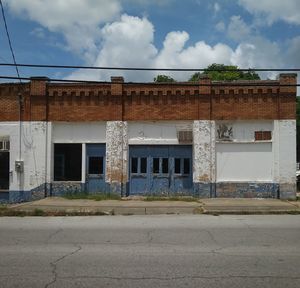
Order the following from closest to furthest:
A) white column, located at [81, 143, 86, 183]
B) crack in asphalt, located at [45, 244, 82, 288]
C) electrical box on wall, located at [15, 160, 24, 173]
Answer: crack in asphalt, located at [45, 244, 82, 288], electrical box on wall, located at [15, 160, 24, 173], white column, located at [81, 143, 86, 183]

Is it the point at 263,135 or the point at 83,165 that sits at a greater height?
the point at 263,135

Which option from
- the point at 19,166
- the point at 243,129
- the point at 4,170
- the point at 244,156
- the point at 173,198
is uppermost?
the point at 243,129

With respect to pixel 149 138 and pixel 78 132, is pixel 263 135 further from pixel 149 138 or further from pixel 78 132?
pixel 78 132

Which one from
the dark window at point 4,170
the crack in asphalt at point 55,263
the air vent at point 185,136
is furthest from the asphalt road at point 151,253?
the dark window at point 4,170

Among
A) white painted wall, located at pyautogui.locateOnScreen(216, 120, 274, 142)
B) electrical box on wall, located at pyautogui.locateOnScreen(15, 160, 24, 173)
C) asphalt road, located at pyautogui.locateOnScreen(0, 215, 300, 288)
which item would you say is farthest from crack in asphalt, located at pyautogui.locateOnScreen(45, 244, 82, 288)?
white painted wall, located at pyautogui.locateOnScreen(216, 120, 274, 142)

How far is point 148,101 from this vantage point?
73.6 ft

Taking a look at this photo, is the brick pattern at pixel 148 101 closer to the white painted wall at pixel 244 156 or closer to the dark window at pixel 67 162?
the white painted wall at pixel 244 156

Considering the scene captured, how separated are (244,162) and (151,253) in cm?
1368

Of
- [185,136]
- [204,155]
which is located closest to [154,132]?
[185,136]

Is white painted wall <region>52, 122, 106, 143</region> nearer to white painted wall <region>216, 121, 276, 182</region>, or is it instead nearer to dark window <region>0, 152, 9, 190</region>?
dark window <region>0, 152, 9, 190</region>

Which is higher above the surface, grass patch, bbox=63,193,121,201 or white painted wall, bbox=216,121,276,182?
white painted wall, bbox=216,121,276,182

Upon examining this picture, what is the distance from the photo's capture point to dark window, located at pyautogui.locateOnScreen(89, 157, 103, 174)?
74.7ft

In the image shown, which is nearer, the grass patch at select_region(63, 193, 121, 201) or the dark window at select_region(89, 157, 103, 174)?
the grass patch at select_region(63, 193, 121, 201)

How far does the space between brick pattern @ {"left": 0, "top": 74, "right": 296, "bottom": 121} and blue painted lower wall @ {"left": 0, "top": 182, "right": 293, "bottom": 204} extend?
10.1 ft
